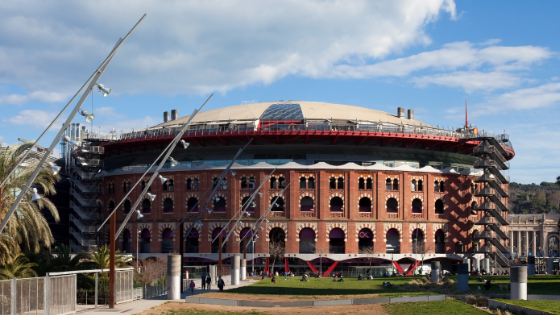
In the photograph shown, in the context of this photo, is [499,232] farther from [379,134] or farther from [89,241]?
[89,241]

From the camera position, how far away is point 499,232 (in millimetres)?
85812

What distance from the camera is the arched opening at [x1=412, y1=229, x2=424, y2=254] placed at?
83.3 metres

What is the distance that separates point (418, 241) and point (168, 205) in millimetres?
34193

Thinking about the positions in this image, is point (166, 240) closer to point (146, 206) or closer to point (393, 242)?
point (146, 206)

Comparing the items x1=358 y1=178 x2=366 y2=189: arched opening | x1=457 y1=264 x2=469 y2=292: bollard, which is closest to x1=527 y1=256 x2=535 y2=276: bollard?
x1=358 y1=178 x2=366 y2=189: arched opening

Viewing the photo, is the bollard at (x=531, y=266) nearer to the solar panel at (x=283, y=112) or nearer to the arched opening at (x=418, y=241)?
the arched opening at (x=418, y=241)

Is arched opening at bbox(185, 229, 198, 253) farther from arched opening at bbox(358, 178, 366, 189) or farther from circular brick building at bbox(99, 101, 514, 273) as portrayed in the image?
arched opening at bbox(358, 178, 366, 189)

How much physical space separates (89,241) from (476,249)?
5326 centimetres

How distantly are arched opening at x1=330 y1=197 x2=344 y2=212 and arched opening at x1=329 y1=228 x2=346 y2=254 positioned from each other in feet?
9.01

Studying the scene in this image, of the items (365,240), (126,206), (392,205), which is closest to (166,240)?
(126,206)

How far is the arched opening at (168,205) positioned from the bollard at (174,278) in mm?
45632

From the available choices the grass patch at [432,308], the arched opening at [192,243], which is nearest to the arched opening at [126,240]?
the arched opening at [192,243]

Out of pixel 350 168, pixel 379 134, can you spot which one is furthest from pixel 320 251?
pixel 379 134

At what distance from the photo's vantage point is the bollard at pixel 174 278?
4125cm
